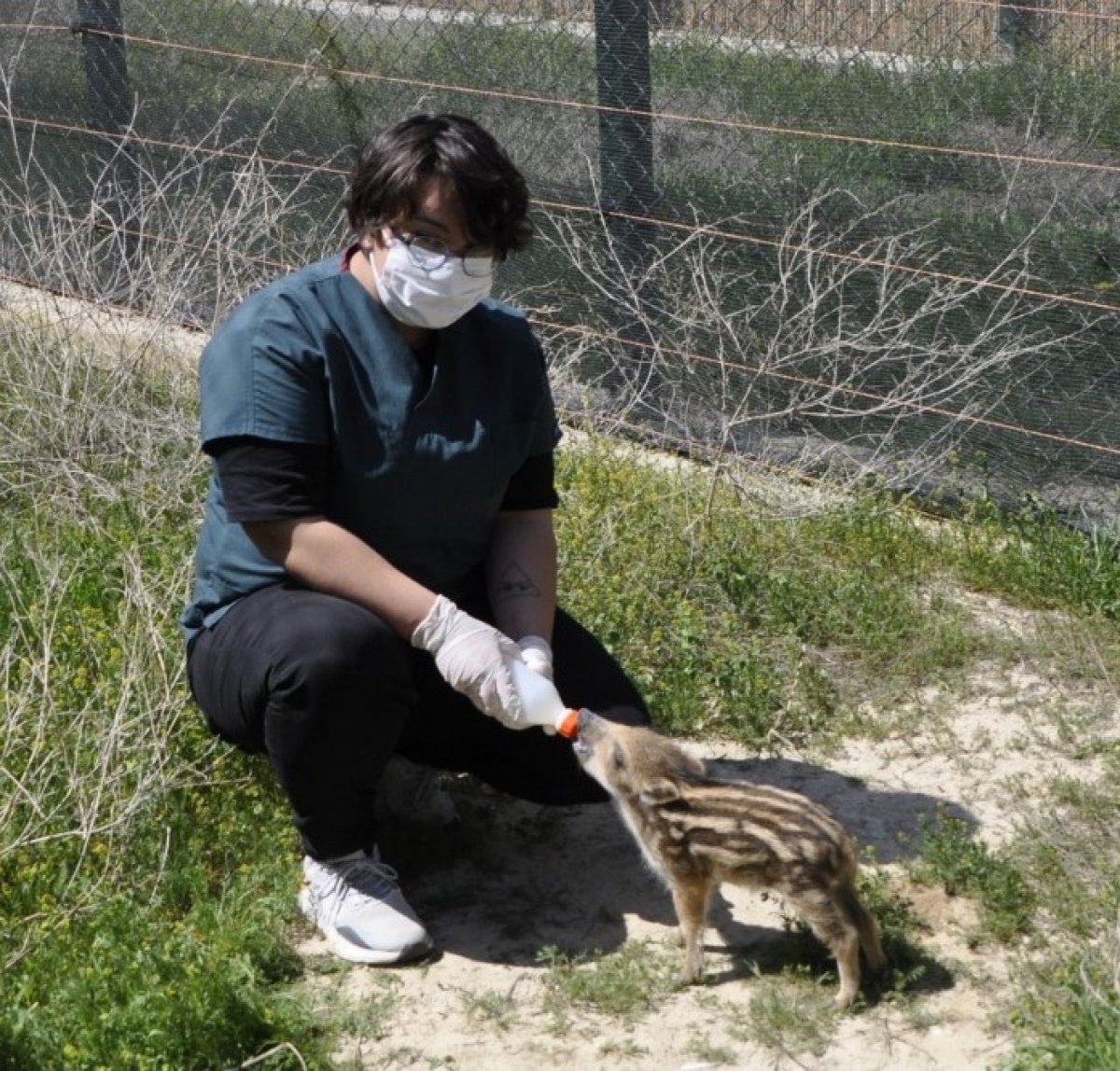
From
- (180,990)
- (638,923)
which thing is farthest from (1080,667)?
(180,990)

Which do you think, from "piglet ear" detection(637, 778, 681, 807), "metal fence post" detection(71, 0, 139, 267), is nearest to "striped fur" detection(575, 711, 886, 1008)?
"piglet ear" detection(637, 778, 681, 807)

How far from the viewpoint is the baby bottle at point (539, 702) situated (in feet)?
14.0

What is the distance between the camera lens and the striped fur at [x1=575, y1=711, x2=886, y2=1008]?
4.03m

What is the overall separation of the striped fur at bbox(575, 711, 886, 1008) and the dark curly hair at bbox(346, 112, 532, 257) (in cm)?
115

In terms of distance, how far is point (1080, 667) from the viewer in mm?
5625

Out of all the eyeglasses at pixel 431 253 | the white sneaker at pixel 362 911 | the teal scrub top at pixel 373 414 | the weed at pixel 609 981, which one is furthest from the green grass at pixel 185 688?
the eyeglasses at pixel 431 253

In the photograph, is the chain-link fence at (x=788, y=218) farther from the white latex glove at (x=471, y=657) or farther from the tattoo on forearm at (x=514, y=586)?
the white latex glove at (x=471, y=657)

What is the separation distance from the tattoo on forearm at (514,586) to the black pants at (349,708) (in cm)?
10

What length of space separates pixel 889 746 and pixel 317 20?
4710 mm

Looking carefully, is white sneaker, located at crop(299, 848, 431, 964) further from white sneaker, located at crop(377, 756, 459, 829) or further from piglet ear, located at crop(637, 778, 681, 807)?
piglet ear, located at crop(637, 778, 681, 807)

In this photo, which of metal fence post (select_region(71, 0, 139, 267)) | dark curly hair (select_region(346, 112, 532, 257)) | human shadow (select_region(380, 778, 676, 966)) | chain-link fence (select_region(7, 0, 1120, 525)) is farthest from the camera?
metal fence post (select_region(71, 0, 139, 267))

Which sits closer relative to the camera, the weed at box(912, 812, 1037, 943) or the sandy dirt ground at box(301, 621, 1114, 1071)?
the sandy dirt ground at box(301, 621, 1114, 1071)

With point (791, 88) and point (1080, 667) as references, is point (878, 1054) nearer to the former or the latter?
point (1080, 667)

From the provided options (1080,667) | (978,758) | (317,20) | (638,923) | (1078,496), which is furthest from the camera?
(317,20)
